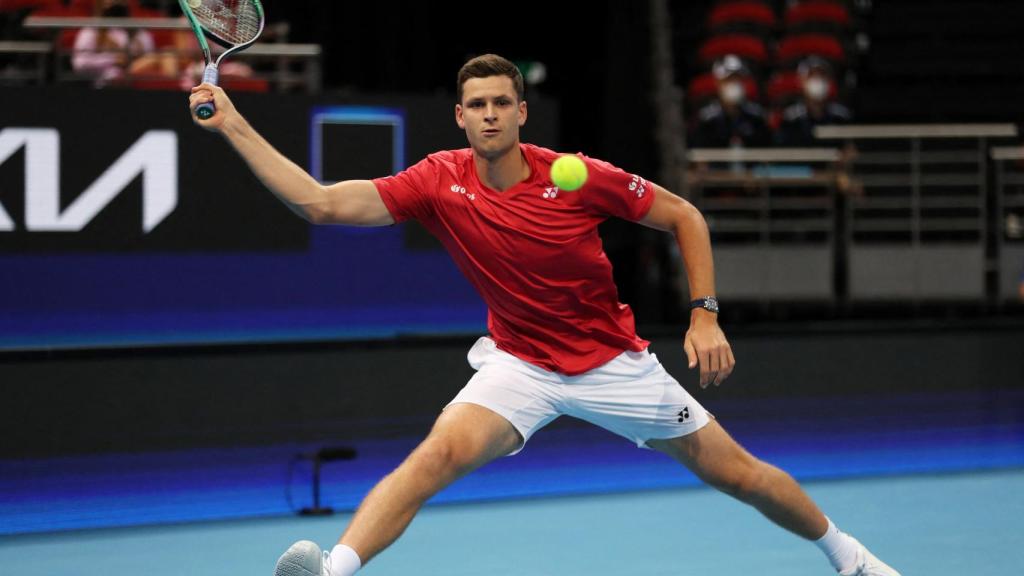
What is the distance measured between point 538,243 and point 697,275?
52cm

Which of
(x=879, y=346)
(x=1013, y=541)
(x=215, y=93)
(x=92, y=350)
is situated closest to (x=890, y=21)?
(x=879, y=346)

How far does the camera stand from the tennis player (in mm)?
4215

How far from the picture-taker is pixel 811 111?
40.3 ft

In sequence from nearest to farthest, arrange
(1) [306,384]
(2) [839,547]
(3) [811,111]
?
1. (2) [839,547]
2. (1) [306,384]
3. (3) [811,111]

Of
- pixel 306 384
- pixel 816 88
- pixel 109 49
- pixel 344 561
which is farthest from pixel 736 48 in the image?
pixel 344 561

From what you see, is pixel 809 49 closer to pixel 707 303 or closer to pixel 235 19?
pixel 707 303

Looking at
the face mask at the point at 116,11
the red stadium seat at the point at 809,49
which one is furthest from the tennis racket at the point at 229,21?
the red stadium seat at the point at 809,49

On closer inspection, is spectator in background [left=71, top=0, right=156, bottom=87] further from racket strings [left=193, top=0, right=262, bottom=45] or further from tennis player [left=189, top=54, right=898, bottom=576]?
tennis player [left=189, top=54, right=898, bottom=576]

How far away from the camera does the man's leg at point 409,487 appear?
3727 millimetres

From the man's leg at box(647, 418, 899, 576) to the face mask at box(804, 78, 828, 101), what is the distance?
857cm

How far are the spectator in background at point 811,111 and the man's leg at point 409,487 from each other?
26.7ft

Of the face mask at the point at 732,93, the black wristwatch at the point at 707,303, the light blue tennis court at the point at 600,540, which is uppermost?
the face mask at the point at 732,93

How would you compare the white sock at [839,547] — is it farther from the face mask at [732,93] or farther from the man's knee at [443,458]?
the face mask at [732,93]

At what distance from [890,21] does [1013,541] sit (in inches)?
358
